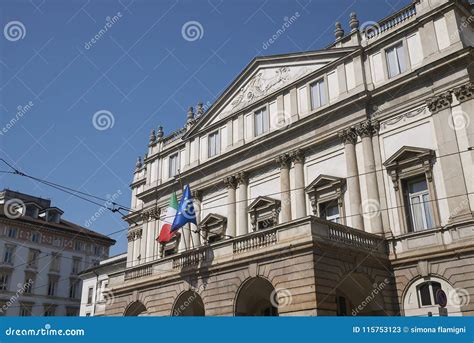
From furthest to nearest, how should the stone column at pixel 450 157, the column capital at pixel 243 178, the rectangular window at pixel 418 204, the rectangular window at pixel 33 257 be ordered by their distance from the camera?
1. the rectangular window at pixel 33 257
2. the column capital at pixel 243 178
3. the rectangular window at pixel 418 204
4. the stone column at pixel 450 157

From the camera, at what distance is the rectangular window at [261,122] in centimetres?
2691

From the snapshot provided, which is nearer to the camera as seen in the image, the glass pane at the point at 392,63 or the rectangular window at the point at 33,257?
the glass pane at the point at 392,63

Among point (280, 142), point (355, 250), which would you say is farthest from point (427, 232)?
point (280, 142)

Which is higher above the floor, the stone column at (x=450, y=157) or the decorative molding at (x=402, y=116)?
the decorative molding at (x=402, y=116)

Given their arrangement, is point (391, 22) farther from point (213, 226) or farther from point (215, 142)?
point (213, 226)

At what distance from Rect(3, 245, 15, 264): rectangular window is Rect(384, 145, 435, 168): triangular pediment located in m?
46.2

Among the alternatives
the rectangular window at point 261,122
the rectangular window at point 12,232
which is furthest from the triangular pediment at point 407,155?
the rectangular window at point 12,232

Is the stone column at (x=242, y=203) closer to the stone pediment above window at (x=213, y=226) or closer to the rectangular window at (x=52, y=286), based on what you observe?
the stone pediment above window at (x=213, y=226)

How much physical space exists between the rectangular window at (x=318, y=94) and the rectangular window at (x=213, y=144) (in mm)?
7228

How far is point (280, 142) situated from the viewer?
25.5 meters

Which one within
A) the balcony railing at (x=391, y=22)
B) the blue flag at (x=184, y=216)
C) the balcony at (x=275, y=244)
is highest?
the balcony railing at (x=391, y=22)

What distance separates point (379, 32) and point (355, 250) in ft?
38.3

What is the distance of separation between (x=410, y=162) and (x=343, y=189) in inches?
130

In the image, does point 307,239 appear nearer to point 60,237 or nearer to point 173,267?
point 173,267
